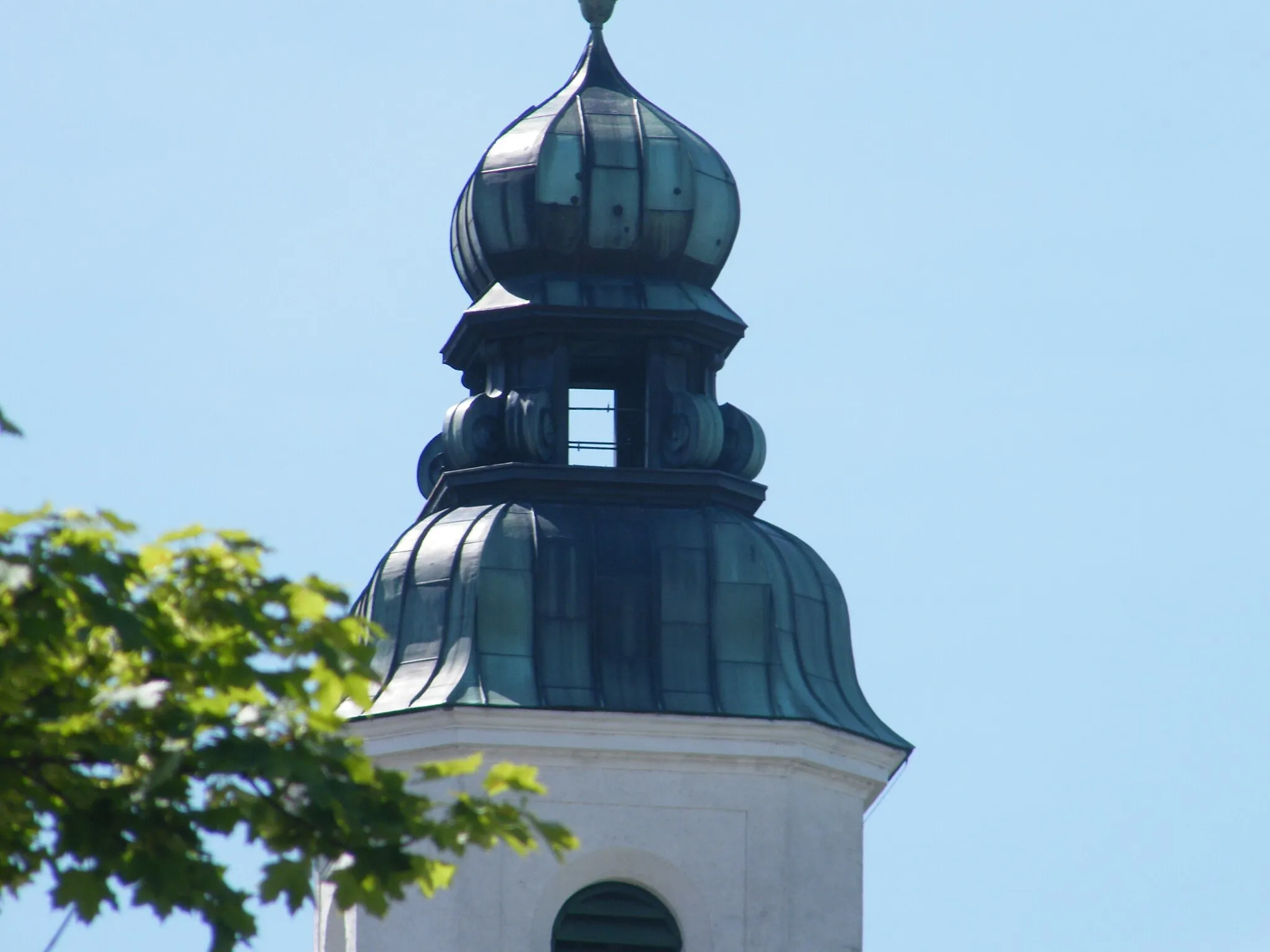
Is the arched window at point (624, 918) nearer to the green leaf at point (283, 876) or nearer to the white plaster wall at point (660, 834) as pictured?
the white plaster wall at point (660, 834)

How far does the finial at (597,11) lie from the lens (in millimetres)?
36250

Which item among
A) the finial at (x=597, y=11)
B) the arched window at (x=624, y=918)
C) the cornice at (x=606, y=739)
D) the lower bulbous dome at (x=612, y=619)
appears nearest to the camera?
the cornice at (x=606, y=739)

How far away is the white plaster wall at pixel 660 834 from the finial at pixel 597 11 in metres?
6.89

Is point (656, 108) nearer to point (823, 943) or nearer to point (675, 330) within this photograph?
point (675, 330)

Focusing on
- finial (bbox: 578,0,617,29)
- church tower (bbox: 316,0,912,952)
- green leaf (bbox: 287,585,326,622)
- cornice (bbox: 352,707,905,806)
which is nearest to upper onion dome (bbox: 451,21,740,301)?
church tower (bbox: 316,0,912,952)

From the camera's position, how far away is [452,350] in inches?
1359

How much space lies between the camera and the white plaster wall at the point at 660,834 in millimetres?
31453

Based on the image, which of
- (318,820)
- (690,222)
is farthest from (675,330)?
(318,820)

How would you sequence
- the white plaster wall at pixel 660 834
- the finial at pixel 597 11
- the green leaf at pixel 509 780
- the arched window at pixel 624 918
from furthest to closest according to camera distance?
the finial at pixel 597 11 < the arched window at pixel 624 918 < the white plaster wall at pixel 660 834 < the green leaf at pixel 509 780

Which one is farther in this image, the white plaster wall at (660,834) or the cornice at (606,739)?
the cornice at (606,739)

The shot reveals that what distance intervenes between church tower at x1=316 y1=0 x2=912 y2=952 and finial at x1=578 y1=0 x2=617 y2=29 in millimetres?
1713

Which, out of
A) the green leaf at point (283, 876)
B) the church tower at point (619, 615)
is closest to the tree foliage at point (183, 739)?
the green leaf at point (283, 876)

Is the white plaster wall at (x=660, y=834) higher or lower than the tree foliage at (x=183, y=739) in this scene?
higher

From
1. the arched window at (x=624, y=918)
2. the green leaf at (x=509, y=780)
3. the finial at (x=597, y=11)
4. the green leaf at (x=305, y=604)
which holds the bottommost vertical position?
the green leaf at (x=509, y=780)
